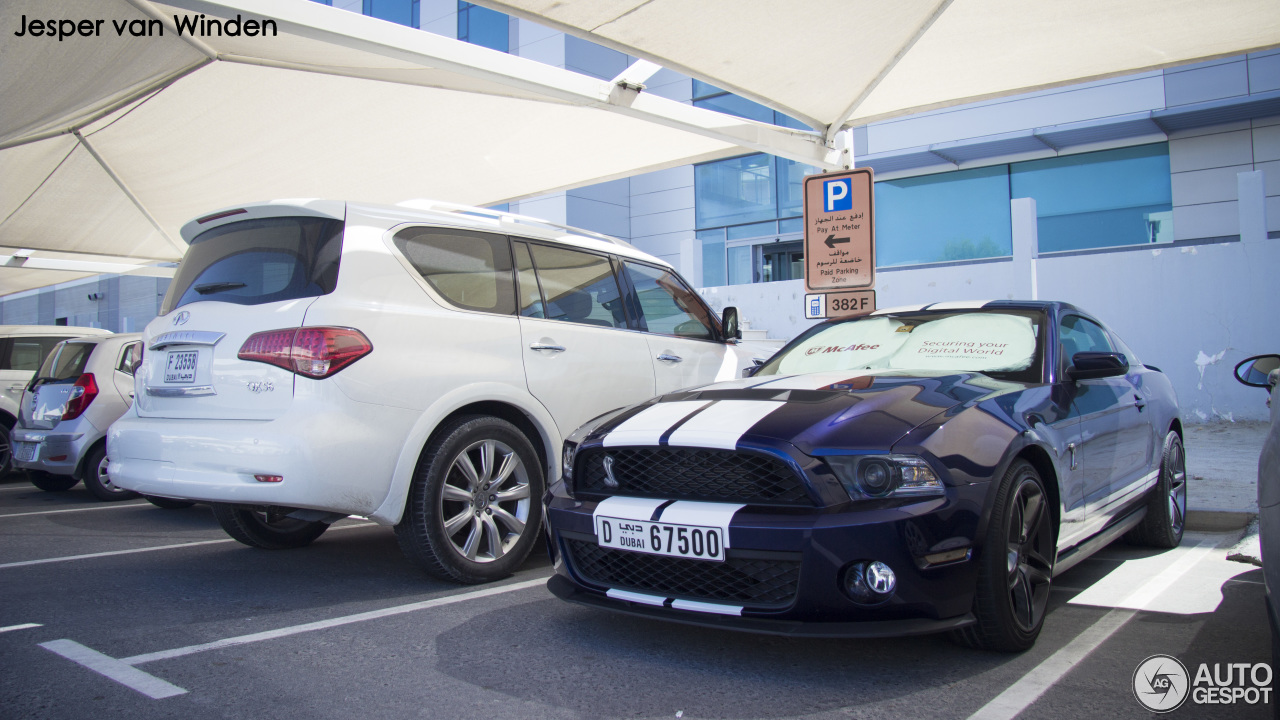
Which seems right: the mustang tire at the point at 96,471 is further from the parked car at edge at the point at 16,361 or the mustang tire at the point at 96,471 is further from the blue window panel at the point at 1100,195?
the blue window panel at the point at 1100,195

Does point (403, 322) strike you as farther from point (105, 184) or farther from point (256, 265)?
point (105, 184)

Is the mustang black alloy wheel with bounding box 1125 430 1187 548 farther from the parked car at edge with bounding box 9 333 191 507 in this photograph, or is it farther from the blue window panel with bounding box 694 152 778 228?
the blue window panel with bounding box 694 152 778 228

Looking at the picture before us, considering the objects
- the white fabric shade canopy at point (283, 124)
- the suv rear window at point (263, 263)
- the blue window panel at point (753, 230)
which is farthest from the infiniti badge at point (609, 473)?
the blue window panel at point (753, 230)

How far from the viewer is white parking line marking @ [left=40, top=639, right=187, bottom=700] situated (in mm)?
2777

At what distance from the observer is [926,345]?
4172 mm

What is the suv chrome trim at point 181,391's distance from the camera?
3893 millimetres

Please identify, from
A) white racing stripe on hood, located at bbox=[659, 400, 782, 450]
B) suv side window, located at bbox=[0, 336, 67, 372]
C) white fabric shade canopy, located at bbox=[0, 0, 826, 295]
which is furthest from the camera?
suv side window, located at bbox=[0, 336, 67, 372]

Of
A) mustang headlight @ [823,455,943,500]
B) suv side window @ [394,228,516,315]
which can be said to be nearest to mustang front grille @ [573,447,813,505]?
mustang headlight @ [823,455,943,500]

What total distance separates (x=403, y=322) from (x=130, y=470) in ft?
4.73

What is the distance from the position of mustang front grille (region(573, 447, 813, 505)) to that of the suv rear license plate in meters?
1.91

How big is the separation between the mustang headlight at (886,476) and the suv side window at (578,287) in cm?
232

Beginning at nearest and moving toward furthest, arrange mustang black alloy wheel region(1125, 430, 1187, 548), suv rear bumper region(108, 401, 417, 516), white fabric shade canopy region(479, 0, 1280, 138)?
suv rear bumper region(108, 401, 417, 516), mustang black alloy wheel region(1125, 430, 1187, 548), white fabric shade canopy region(479, 0, 1280, 138)

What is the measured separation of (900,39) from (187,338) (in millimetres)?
5396

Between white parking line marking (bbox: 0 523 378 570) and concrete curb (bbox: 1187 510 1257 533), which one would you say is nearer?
white parking line marking (bbox: 0 523 378 570)
